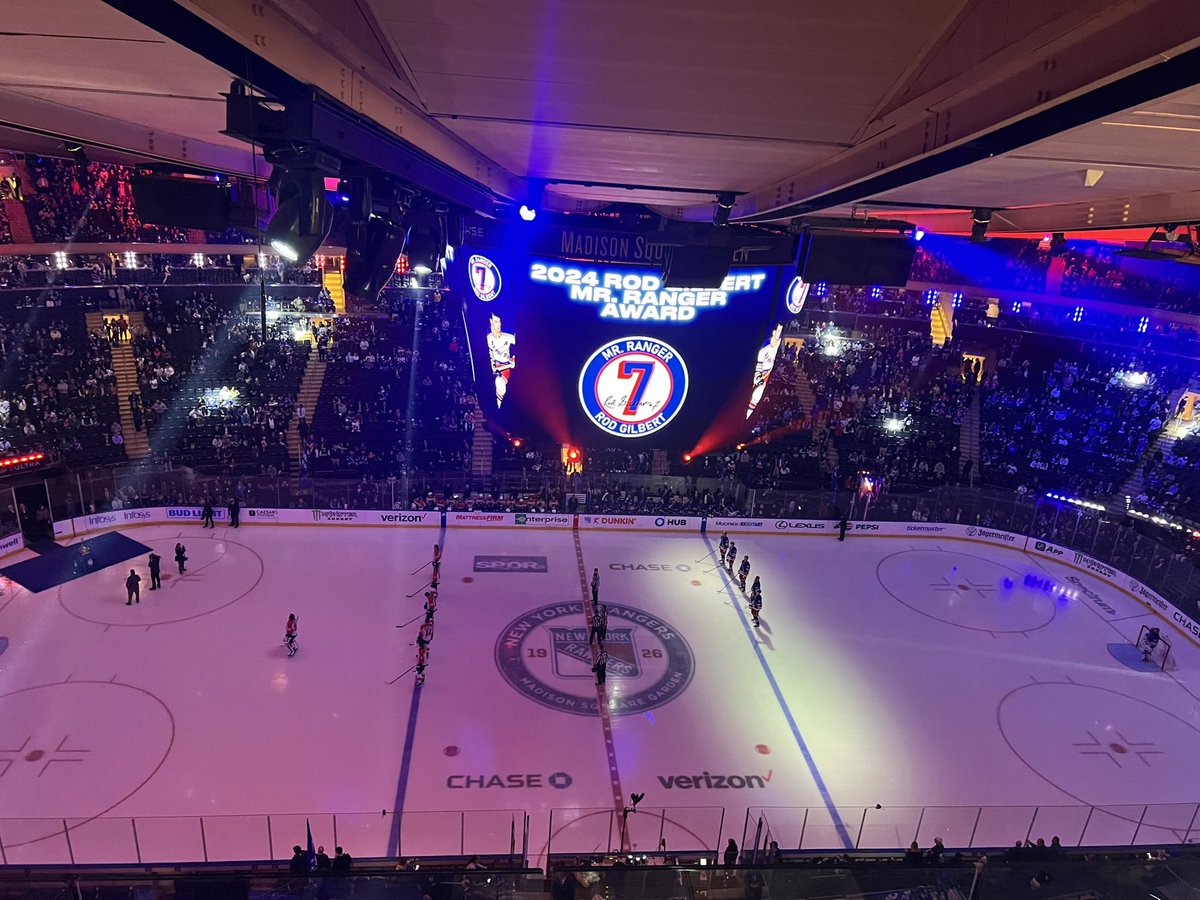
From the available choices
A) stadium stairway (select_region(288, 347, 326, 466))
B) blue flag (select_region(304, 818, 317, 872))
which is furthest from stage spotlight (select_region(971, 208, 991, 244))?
stadium stairway (select_region(288, 347, 326, 466))

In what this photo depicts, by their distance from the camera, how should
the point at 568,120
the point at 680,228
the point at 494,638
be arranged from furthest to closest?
the point at 494,638
the point at 680,228
the point at 568,120

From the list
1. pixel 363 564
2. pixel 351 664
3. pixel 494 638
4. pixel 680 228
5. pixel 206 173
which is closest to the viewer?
pixel 206 173

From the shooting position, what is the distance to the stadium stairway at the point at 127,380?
23.1 metres

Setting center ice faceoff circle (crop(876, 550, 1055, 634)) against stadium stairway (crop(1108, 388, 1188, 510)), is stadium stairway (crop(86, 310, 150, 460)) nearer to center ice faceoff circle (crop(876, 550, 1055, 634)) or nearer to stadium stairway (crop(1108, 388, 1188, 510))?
center ice faceoff circle (crop(876, 550, 1055, 634))

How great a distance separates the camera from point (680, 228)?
12422mm

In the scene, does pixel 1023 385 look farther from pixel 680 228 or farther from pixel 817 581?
pixel 680 228

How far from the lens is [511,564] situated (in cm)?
1841

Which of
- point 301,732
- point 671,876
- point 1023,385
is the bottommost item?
point 301,732

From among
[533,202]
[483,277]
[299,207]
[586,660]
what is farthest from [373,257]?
[586,660]

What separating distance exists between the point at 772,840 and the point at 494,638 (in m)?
6.89

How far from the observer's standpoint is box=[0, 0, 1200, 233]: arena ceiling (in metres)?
3.22

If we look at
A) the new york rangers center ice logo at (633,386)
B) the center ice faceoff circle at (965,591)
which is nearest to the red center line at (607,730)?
the new york rangers center ice logo at (633,386)

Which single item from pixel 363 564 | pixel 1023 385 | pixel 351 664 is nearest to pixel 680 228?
pixel 351 664

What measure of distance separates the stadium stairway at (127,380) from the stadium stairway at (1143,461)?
30.6 metres
